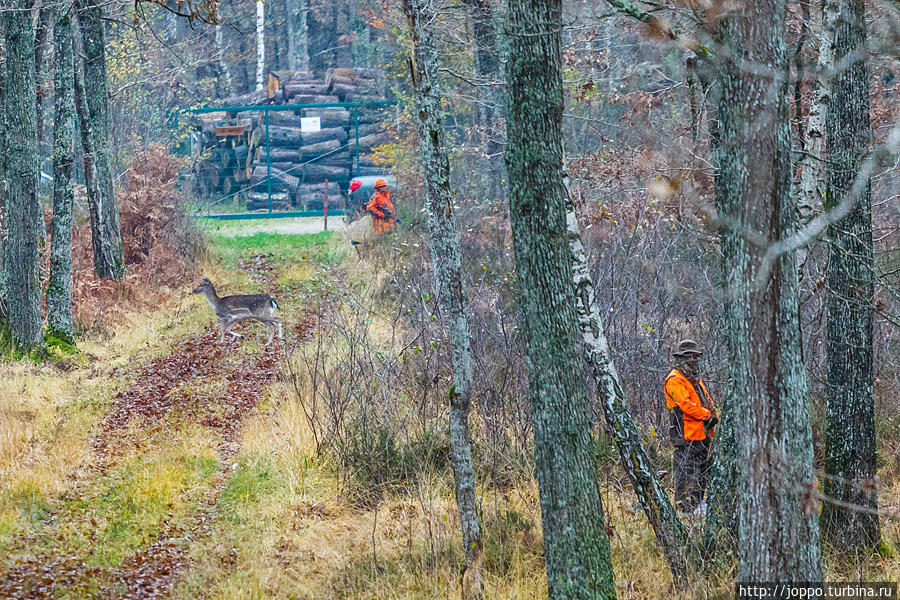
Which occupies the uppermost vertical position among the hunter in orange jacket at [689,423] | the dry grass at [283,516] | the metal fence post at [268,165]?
the metal fence post at [268,165]

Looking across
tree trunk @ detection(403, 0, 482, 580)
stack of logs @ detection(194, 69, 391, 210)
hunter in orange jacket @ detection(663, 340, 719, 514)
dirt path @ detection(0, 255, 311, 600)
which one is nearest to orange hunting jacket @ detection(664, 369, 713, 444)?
hunter in orange jacket @ detection(663, 340, 719, 514)

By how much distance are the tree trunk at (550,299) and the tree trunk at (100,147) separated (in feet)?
39.0

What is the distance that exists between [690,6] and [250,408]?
23.3ft

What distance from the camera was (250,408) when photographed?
33.9 ft

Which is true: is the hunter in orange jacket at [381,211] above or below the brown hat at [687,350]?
above

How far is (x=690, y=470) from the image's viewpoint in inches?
302

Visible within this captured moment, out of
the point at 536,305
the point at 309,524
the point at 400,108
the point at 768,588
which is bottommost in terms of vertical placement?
the point at 309,524

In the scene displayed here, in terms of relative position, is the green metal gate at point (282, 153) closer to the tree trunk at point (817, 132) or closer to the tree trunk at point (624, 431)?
the tree trunk at point (817, 132)

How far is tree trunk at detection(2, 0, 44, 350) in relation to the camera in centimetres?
1140

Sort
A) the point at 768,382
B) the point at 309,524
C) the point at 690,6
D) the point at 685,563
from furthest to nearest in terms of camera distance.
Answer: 1. the point at 309,524
2. the point at 685,563
3. the point at 690,6
4. the point at 768,382

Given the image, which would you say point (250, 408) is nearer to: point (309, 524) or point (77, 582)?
point (309, 524)

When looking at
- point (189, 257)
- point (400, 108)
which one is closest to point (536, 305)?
point (189, 257)

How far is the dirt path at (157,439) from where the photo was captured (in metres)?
6.19

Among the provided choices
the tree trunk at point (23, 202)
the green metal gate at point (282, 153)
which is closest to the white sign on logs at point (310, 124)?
the green metal gate at point (282, 153)
